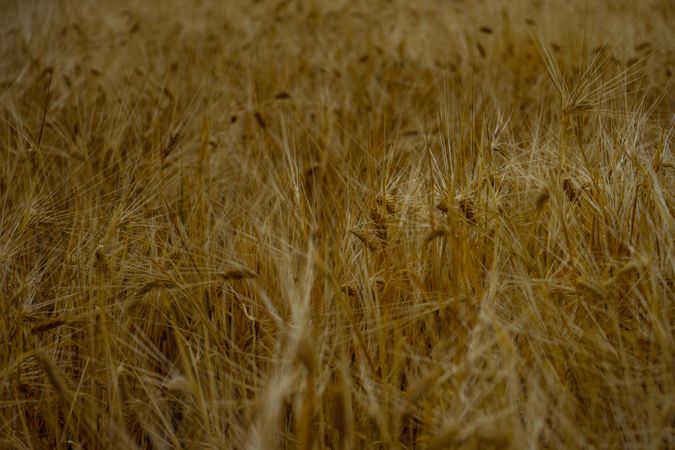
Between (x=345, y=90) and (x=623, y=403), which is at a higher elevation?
(x=345, y=90)

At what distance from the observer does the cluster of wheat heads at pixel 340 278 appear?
79 centimetres

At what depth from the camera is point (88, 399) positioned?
3.24ft

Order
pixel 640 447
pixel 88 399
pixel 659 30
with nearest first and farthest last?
pixel 640 447 < pixel 88 399 < pixel 659 30

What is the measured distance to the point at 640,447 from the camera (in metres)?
0.72

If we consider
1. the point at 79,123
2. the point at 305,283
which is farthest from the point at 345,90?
the point at 305,283

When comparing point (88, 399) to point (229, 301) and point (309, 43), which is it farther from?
point (309, 43)

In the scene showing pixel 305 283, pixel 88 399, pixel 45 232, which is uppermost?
pixel 305 283

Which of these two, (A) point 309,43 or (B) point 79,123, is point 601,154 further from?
(A) point 309,43

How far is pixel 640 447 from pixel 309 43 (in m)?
2.57

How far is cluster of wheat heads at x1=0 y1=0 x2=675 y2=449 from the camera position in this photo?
790 millimetres

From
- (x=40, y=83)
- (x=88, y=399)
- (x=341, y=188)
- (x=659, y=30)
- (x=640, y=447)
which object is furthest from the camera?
(x=659, y=30)

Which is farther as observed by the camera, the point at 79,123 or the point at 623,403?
the point at 79,123

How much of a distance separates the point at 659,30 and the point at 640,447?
97.3 inches

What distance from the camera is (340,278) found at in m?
1.12
